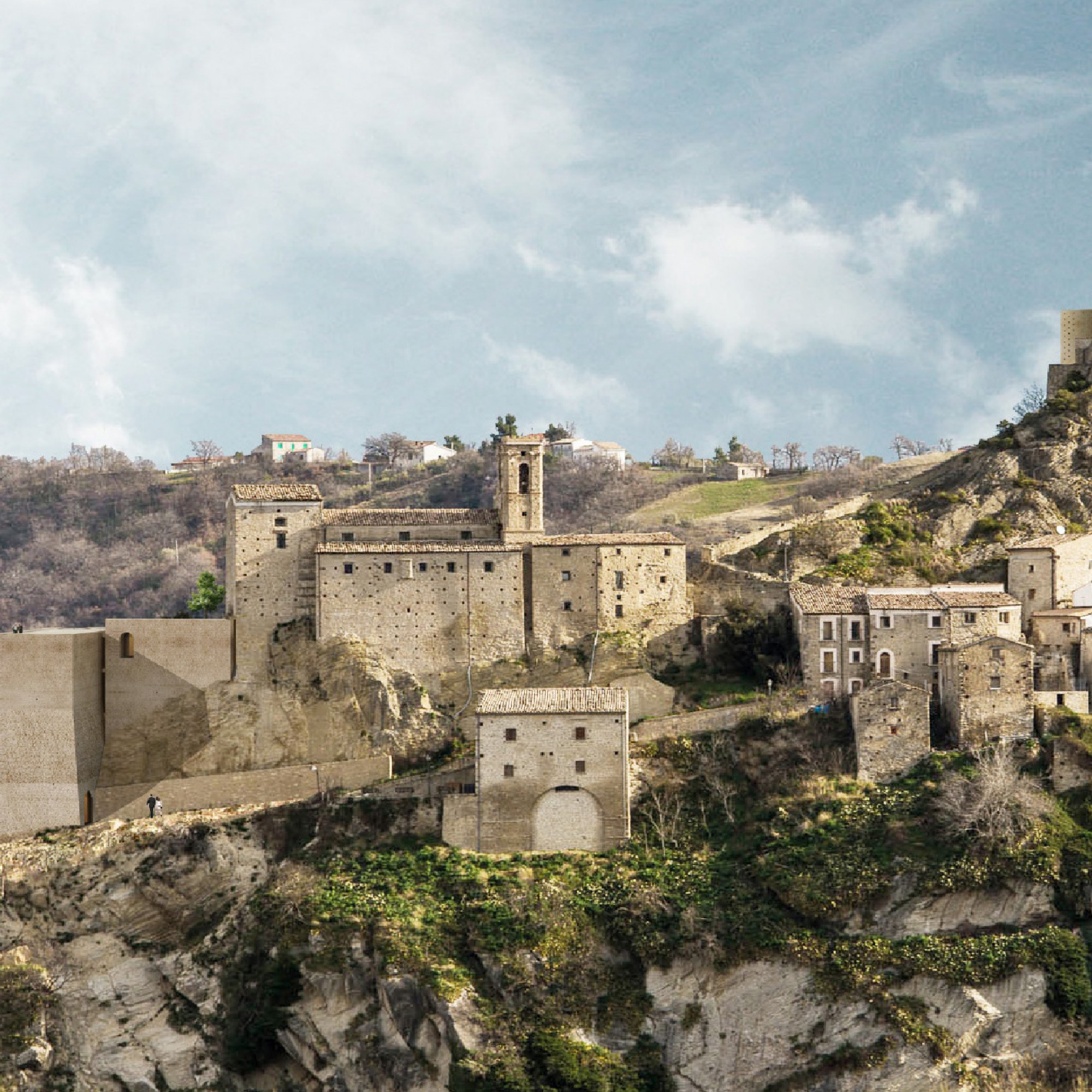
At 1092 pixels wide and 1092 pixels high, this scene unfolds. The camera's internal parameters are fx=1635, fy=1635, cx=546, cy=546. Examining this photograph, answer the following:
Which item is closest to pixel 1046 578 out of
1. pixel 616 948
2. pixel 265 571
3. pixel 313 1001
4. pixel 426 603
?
pixel 616 948

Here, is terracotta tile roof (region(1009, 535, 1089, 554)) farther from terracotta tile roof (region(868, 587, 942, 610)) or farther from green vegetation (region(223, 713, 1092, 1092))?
green vegetation (region(223, 713, 1092, 1092))

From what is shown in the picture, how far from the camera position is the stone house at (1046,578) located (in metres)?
52.2

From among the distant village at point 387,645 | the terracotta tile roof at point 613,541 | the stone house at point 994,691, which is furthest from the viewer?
the terracotta tile roof at point 613,541

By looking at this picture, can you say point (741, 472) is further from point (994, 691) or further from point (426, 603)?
point (994, 691)

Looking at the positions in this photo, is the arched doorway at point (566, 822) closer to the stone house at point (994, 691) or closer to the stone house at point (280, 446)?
the stone house at point (994, 691)

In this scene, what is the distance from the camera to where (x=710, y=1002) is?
4412 centimetres

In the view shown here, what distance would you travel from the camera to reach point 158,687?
53.6 meters

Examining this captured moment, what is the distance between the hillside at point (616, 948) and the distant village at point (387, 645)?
8.44 feet

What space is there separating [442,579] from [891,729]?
15.2 metres

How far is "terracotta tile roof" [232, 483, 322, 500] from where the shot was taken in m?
54.0

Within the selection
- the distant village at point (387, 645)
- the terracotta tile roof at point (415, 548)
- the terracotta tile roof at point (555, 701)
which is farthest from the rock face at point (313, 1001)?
the terracotta tile roof at point (415, 548)

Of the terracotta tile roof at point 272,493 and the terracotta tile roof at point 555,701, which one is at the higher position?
the terracotta tile roof at point 272,493

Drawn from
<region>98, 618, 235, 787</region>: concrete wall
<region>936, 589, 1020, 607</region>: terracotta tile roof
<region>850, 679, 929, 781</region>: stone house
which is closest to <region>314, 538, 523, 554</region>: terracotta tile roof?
<region>98, 618, 235, 787</region>: concrete wall

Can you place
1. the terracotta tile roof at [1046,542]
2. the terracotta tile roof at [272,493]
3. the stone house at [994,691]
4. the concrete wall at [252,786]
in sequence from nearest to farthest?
1. the stone house at [994,691]
2. the concrete wall at [252,786]
3. the terracotta tile roof at [1046,542]
4. the terracotta tile roof at [272,493]
